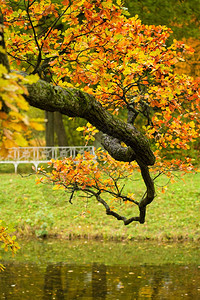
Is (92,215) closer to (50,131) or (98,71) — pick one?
(50,131)

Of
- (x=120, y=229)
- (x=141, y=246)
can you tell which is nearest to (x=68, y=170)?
(x=141, y=246)

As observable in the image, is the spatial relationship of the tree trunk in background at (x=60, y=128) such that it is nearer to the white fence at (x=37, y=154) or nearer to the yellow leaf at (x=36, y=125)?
the white fence at (x=37, y=154)

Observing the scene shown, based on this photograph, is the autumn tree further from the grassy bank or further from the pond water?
the grassy bank

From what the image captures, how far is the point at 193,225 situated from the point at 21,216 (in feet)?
16.3

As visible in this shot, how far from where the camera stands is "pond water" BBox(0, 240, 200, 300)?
8.04m

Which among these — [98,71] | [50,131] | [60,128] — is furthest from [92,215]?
[98,71]

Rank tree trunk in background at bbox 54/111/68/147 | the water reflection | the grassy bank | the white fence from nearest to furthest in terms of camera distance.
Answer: the water reflection → the grassy bank → the white fence → tree trunk in background at bbox 54/111/68/147

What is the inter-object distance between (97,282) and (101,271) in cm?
82

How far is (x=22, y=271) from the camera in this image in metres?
9.41

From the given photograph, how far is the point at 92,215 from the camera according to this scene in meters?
13.6

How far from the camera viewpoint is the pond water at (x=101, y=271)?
804 centimetres

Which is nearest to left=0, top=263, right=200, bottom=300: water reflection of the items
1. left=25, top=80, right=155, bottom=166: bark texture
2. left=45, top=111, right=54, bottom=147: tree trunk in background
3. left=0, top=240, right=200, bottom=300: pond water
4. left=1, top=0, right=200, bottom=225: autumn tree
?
left=0, top=240, right=200, bottom=300: pond water

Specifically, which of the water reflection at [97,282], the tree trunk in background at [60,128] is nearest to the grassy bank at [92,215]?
the water reflection at [97,282]

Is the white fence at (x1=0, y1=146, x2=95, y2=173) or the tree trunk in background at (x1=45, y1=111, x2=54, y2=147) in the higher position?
the tree trunk in background at (x1=45, y1=111, x2=54, y2=147)
